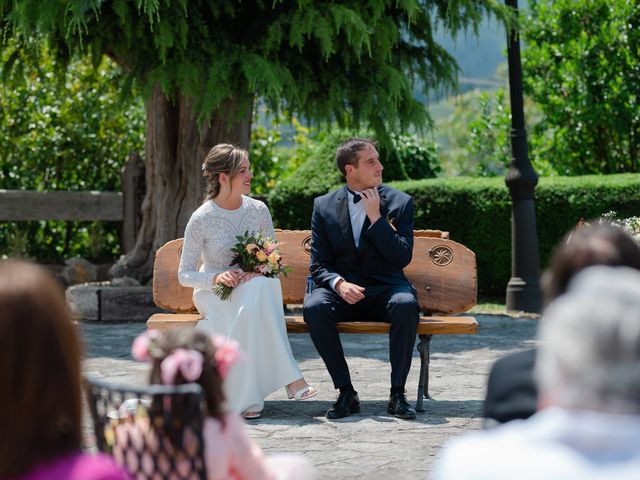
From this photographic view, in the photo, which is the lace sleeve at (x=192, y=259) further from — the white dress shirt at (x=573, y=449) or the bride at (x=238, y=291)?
the white dress shirt at (x=573, y=449)

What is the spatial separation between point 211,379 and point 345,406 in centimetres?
375

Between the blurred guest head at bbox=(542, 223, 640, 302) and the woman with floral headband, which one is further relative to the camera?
the woman with floral headband

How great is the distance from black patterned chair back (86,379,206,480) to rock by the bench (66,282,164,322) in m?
8.38

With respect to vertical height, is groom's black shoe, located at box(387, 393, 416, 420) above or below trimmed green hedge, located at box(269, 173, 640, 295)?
below

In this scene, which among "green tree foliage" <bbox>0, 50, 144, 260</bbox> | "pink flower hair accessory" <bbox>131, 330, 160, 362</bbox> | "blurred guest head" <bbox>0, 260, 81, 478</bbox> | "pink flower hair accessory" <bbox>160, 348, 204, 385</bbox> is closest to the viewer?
"blurred guest head" <bbox>0, 260, 81, 478</bbox>

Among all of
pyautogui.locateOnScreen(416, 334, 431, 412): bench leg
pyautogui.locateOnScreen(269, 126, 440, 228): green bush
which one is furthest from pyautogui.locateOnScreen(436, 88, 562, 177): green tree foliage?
pyautogui.locateOnScreen(416, 334, 431, 412): bench leg

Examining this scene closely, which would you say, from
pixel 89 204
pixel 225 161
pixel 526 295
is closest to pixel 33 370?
pixel 225 161

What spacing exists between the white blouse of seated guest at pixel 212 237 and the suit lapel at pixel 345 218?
456 mm

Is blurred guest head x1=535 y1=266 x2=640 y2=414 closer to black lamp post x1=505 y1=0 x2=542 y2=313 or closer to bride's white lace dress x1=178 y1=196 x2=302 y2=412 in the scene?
bride's white lace dress x1=178 y1=196 x2=302 y2=412

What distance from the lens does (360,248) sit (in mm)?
6641

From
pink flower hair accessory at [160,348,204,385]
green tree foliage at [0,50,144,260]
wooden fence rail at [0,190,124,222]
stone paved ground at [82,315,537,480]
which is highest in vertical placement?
green tree foliage at [0,50,144,260]

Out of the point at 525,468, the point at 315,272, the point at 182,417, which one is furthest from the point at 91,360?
the point at 525,468

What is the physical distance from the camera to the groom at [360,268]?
247 inches

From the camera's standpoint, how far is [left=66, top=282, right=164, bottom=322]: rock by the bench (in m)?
→ 11.0
